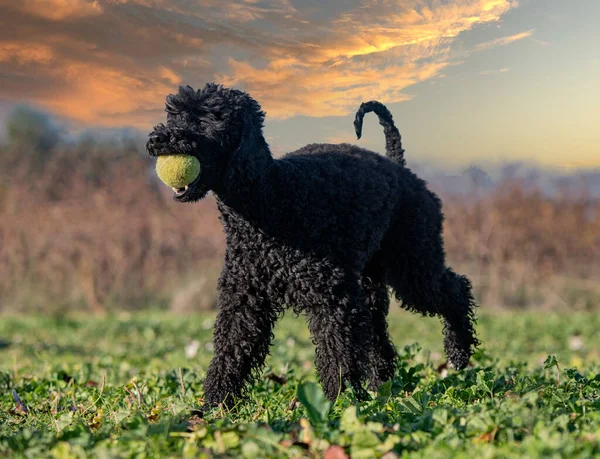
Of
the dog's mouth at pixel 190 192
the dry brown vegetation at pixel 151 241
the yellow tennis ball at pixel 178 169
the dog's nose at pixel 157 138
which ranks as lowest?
the dry brown vegetation at pixel 151 241

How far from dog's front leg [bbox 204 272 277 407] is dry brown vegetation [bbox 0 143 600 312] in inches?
537

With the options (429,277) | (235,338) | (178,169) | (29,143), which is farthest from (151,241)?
(178,169)

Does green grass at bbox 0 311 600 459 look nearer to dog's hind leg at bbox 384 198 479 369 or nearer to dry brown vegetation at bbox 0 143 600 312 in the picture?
dog's hind leg at bbox 384 198 479 369

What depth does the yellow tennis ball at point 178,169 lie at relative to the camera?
13.9ft

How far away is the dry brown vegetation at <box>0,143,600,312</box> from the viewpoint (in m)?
18.5

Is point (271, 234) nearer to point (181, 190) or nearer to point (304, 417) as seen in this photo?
point (181, 190)

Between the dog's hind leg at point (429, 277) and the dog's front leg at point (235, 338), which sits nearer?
the dog's front leg at point (235, 338)

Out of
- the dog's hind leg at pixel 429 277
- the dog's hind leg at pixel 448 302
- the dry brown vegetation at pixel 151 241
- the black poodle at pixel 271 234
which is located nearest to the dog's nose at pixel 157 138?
the black poodle at pixel 271 234

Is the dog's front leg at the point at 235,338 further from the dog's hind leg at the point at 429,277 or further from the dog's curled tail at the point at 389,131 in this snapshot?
the dog's curled tail at the point at 389,131

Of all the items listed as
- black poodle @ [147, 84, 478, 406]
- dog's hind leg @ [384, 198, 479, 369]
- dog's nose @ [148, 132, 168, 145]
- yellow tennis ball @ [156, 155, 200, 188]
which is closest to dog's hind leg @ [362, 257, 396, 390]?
dog's hind leg @ [384, 198, 479, 369]

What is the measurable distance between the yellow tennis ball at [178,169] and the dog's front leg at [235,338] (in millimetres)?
883

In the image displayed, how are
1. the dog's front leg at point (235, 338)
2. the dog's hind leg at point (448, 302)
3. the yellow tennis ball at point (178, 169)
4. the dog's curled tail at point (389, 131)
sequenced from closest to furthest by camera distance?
1. the yellow tennis ball at point (178, 169)
2. the dog's front leg at point (235, 338)
3. the dog's hind leg at point (448, 302)
4. the dog's curled tail at point (389, 131)

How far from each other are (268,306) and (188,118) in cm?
139

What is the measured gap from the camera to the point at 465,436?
306 cm
